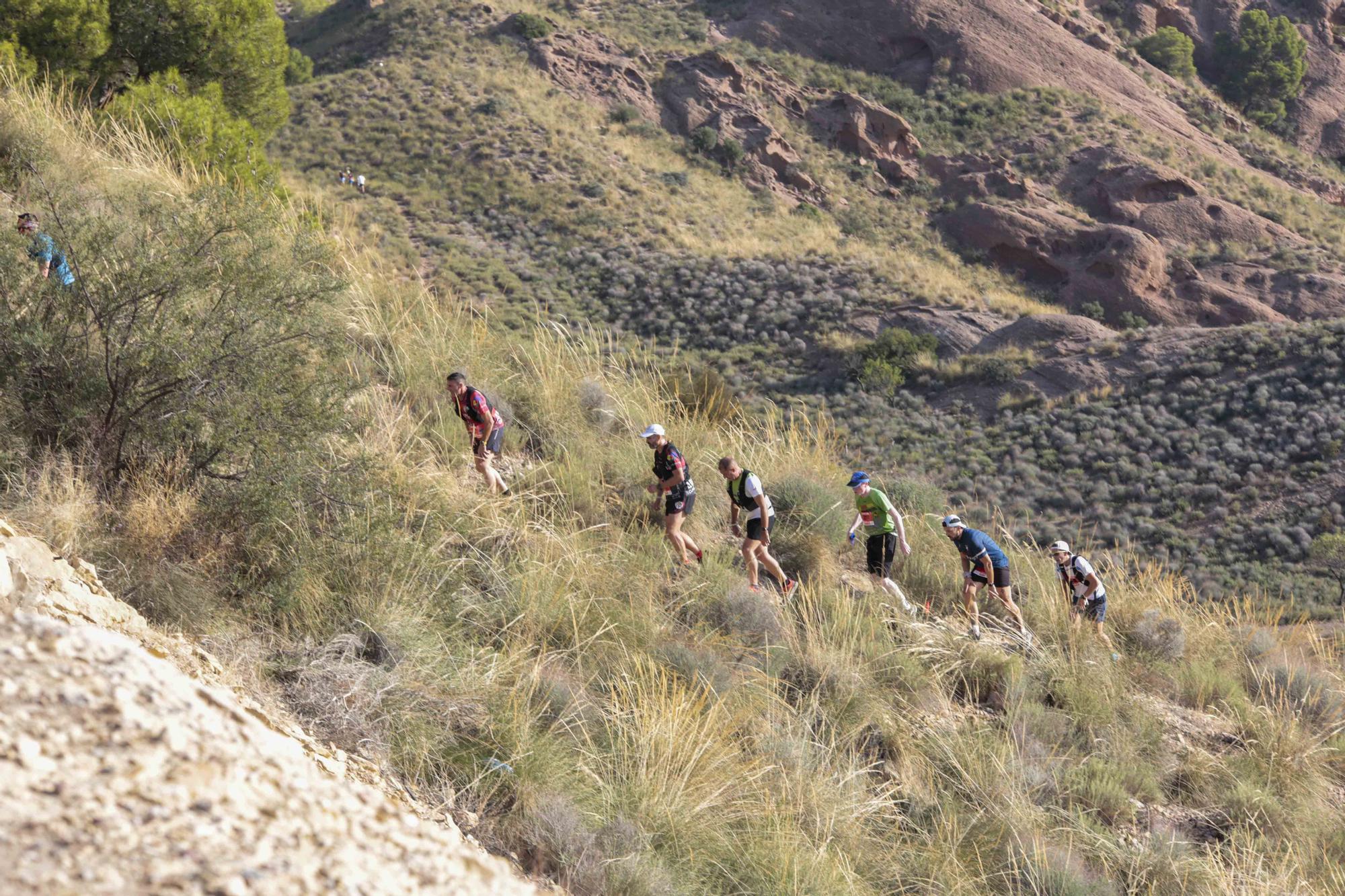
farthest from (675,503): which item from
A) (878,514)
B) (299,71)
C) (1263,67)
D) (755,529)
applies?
(1263,67)

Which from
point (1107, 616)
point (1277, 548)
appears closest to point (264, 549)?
point (1107, 616)

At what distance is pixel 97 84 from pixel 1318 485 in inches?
927

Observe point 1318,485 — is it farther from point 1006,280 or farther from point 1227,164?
point 1227,164

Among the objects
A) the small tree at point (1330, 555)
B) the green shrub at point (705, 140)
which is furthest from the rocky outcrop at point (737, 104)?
the small tree at point (1330, 555)

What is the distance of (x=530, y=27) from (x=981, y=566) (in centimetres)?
4372

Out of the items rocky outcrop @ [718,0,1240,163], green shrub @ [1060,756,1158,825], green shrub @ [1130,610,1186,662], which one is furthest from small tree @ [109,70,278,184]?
rocky outcrop @ [718,0,1240,163]

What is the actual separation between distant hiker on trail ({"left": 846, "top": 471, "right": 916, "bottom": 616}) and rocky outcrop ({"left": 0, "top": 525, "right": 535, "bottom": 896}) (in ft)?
21.4

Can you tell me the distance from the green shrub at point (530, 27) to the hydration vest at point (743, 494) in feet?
141

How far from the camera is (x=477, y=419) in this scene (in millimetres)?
7738

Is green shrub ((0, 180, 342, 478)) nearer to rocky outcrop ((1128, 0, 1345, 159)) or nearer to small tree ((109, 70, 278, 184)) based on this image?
small tree ((109, 70, 278, 184))

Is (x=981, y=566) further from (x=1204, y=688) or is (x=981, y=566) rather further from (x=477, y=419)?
(x=477, y=419)

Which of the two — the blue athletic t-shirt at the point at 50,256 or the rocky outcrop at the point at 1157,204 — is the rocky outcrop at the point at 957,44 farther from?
the blue athletic t-shirt at the point at 50,256

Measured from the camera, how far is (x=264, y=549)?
5117 millimetres

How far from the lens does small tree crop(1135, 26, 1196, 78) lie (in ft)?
178
